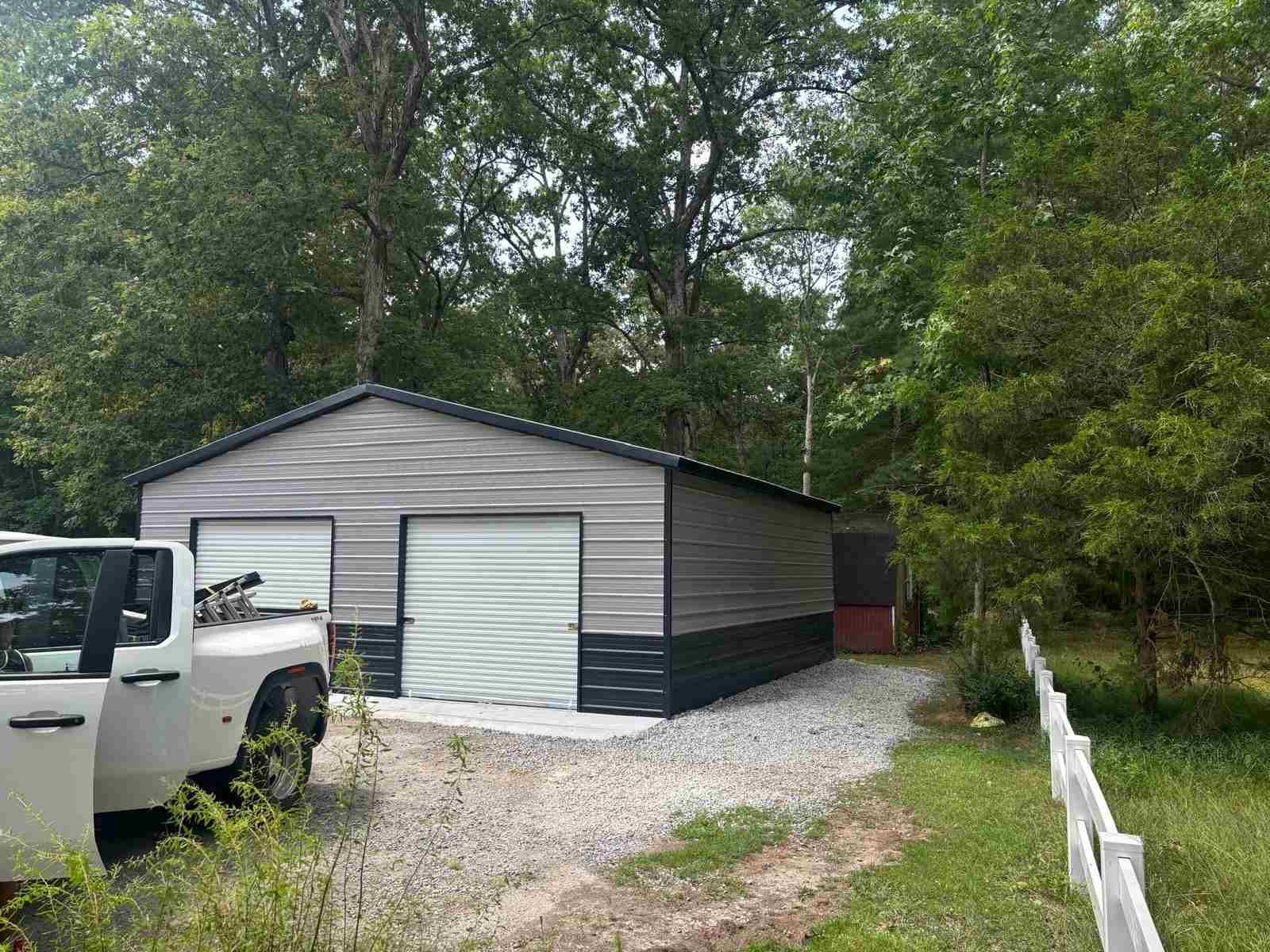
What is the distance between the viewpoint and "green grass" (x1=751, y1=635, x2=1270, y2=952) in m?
4.10

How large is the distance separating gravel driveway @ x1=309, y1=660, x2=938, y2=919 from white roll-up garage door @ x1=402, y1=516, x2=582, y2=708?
148 centimetres

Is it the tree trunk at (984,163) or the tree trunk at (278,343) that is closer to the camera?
the tree trunk at (984,163)

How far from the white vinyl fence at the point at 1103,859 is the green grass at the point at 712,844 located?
1.75 meters

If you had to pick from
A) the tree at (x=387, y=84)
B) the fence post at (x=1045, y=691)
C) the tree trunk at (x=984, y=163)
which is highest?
the tree at (x=387, y=84)

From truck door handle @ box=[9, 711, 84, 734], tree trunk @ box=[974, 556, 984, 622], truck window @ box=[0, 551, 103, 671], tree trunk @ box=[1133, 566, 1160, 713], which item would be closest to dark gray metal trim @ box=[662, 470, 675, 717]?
tree trunk @ box=[974, 556, 984, 622]

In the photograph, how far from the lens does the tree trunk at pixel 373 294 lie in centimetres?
2033

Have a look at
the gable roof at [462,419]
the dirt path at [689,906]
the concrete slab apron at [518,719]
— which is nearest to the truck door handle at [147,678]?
the dirt path at [689,906]

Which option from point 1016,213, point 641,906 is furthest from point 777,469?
point 641,906

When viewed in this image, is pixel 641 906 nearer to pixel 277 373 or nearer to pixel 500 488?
pixel 500 488

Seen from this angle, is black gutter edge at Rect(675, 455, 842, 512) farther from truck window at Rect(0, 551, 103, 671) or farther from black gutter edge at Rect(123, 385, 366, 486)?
truck window at Rect(0, 551, 103, 671)

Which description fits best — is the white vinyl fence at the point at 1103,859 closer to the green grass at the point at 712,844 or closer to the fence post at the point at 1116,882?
the fence post at the point at 1116,882

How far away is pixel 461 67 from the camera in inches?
872

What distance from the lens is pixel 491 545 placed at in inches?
437

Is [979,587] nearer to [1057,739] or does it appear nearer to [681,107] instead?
[1057,739]
